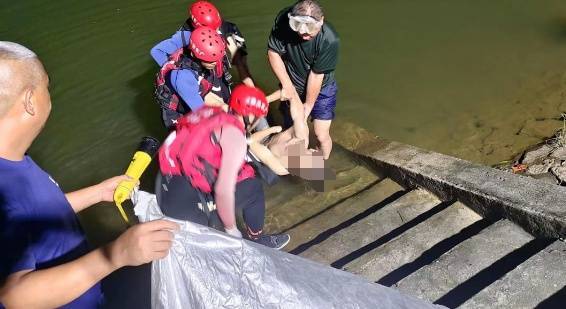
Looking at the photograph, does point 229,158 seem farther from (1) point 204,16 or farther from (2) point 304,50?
(1) point 204,16

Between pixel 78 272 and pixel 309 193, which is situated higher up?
pixel 78 272

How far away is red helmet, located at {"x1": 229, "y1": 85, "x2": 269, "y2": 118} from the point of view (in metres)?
3.18

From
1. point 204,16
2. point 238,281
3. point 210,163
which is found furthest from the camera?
point 204,16

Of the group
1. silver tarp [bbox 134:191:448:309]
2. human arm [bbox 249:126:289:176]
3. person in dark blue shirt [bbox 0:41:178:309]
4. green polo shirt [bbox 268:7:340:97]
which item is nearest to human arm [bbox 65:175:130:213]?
person in dark blue shirt [bbox 0:41:178:309]

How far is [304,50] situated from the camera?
4.21 metres

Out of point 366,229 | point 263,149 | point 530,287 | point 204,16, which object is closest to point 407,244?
point 366,229

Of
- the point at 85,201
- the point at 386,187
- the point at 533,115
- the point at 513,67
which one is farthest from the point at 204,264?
the point at 513,67

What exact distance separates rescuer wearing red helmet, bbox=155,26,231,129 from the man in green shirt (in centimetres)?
52

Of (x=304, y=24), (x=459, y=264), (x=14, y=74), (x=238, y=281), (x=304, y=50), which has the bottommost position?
(x=459, y=264)

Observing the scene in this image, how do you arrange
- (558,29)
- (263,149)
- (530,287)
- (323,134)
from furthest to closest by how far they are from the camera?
(558,29)
(323,134)
(263,149)
(530,287)

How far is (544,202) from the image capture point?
128 inches

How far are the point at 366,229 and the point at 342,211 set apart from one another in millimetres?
495

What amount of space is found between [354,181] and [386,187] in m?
0.47

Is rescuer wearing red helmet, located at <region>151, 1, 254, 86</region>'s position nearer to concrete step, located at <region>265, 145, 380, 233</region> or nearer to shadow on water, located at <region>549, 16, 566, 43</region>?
concrete step, located at <region>265, 145, 380, 233</region>
